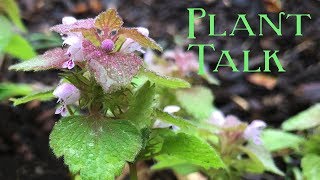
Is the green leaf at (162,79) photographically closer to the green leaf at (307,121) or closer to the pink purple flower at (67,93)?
the pink purple flower at (67,93)

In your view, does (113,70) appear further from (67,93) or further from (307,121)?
(307,121)

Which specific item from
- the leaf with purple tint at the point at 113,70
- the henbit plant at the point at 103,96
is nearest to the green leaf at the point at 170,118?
the henbit plant at the point at 103,96

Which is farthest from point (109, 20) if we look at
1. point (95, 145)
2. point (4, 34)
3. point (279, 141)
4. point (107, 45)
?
point (279, 141)

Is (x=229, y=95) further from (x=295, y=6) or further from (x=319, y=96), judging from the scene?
(x=295, y=6)

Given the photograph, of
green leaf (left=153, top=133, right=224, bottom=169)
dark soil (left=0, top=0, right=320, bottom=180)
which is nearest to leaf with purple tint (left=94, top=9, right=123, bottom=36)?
green leaf (left=153, top=133, right=224, bottom=169)

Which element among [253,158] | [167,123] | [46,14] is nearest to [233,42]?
[46,14]

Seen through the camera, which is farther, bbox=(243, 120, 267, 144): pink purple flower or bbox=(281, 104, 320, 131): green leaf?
bbox=(281, 104, 320, 131): green leaf

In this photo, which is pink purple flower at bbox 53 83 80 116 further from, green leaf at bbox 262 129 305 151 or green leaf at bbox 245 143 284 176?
green leaf at bbox 262 129 305 151
